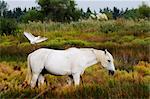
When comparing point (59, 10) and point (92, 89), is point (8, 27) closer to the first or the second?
point (92, 89)

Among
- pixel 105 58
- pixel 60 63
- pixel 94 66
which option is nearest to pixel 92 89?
pixel 60 63

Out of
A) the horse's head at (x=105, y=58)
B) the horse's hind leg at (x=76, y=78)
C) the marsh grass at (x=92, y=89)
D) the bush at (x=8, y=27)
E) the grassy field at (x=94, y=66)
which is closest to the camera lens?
the marsh grass at (x=92, y=89)

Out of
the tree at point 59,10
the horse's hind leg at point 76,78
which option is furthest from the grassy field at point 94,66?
the tree at point 59,10

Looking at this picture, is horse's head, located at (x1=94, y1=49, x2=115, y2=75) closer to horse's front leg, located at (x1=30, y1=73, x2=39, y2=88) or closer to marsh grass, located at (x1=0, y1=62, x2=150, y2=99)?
marsh grass, located at (x1=0, y1=62, x2=150, y2=99)

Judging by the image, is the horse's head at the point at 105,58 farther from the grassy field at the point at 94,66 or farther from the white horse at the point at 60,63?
the grassy field at the point at 94,66

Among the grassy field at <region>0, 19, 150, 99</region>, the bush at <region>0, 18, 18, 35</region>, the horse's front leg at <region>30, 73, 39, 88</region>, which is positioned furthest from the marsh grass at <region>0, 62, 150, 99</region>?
the bush at <region>0, 18, 18, 35</region>

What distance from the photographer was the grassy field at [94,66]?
6.99 meters

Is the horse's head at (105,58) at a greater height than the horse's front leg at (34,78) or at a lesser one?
greater

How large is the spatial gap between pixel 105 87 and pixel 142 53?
207 inches

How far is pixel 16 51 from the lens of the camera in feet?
43.6

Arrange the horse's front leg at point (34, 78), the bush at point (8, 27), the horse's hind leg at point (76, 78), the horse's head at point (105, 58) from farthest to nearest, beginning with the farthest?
the bush at point (8, 27) < the horse's head at point (105, 58) < the horse's front leg at point (34, 78) < the horse's hind leg at point (76, 78)

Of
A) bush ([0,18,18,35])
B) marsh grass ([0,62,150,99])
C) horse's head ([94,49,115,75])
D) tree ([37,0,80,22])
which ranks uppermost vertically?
horse's head ([94,49,115,75])

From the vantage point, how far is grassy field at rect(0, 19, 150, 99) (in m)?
6.99

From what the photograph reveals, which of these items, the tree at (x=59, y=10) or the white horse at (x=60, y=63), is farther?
the tree at (x=59, y=10)
